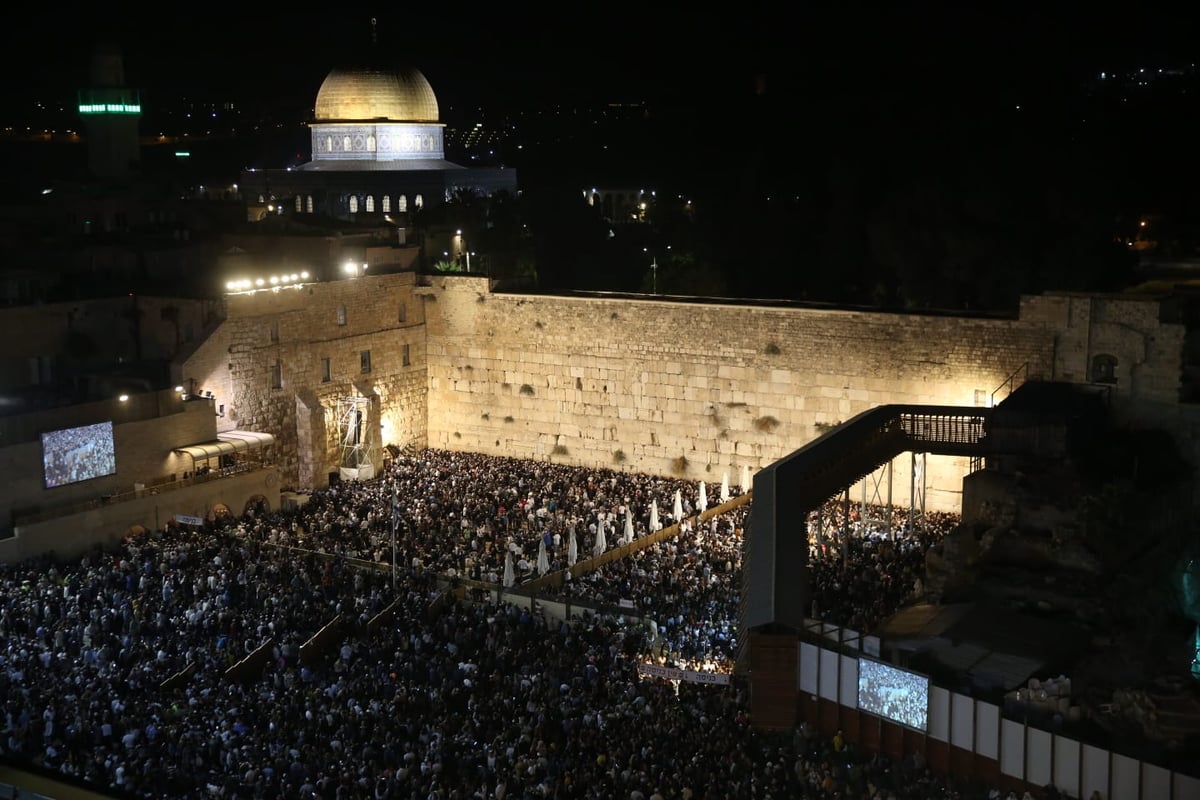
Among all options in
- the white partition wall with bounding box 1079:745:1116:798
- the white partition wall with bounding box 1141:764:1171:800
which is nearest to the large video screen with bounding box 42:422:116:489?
the white partition wall with bounding box 1079:745:1116:798

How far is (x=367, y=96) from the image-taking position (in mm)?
55312

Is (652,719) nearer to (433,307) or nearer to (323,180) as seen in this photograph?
(433,307)

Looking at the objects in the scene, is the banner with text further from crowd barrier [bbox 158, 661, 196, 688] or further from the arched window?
the arched window

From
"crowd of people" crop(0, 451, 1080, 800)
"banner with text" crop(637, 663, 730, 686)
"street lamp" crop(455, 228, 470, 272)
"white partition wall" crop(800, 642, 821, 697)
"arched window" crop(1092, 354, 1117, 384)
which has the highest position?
"street lamp" crop(455, 228, 470, 272)

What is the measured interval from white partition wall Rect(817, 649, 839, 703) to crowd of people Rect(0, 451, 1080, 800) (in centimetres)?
55

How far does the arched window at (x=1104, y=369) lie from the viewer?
27.2 metres

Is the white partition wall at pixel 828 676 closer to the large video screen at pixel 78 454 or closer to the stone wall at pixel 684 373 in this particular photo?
the stone wall at pixel 684 373

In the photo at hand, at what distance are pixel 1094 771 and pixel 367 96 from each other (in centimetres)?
4425

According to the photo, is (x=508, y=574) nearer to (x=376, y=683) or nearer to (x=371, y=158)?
(x=376, y=683)

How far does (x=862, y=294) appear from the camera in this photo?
1494 inches

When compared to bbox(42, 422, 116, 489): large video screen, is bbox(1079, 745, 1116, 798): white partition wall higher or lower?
lower

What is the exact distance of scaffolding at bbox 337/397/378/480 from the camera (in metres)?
33.3

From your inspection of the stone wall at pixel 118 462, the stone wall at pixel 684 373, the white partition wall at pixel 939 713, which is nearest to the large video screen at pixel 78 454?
the stone wall at pixel 118 462

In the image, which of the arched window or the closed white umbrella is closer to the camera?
the closed white umbrella
